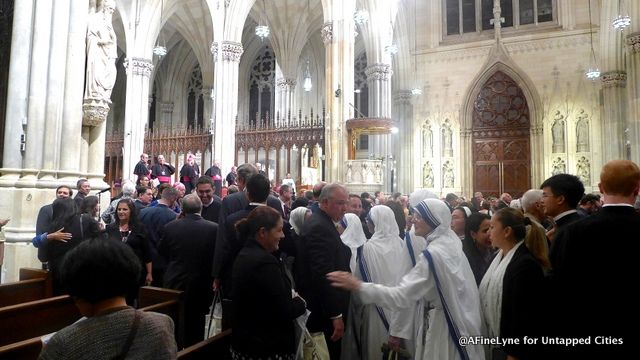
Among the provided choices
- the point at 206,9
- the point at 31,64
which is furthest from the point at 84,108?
the point at 206,9

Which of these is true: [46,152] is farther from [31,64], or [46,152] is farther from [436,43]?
[436,43]

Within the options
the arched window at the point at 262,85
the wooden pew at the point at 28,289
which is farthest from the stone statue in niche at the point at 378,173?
the arched window at the point at 262,85

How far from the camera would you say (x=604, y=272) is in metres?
2.10

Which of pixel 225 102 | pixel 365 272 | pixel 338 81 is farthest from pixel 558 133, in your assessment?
pixel 365 272

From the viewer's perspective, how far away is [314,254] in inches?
120

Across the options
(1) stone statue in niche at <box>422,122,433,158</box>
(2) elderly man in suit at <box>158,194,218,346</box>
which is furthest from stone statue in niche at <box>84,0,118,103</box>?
(1) stone statue in niche at <box>422,122,433,158</box>

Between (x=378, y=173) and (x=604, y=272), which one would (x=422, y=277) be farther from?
(x=378, y=173)

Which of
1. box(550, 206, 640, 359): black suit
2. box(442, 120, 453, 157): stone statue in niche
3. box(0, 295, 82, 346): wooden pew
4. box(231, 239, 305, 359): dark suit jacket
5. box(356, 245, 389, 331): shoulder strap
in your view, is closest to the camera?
box(550, 206, 640, 359): black suit

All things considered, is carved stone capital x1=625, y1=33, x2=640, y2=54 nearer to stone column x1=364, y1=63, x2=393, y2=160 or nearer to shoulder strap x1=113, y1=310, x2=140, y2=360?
stone column x1=364, y1=63, x2=393, y2=160

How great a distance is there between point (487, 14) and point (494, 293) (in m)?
20.1

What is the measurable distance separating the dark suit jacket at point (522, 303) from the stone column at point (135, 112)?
1659 centimetres

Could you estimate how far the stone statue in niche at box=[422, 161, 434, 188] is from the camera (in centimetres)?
1933

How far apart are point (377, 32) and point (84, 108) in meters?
13.3

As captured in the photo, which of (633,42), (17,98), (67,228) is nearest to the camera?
(67,228)
